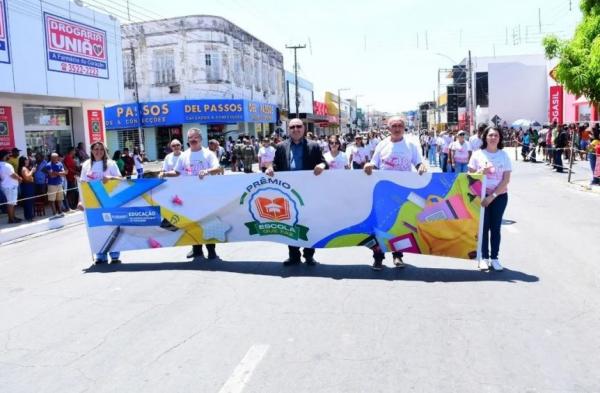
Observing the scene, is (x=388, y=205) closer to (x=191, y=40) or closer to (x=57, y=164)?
(x=57, y=164)

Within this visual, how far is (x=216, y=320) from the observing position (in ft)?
17.4

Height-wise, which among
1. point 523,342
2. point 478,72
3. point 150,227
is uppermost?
point 478,72

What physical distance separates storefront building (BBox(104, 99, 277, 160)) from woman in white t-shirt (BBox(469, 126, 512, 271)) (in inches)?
1322

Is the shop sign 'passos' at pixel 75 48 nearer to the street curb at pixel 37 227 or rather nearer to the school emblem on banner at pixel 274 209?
the street curb at pixel 37 227

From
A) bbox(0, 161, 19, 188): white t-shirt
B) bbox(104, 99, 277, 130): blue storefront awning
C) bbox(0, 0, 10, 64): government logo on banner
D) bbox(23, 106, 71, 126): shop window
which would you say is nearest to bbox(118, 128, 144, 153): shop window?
bbox(104, 99, 277, 130): blue storefront awning

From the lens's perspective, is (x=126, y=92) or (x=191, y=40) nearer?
(x=191, y=40)

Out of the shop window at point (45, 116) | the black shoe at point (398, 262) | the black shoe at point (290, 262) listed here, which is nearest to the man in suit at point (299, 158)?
the black shoe at point (290, 262)

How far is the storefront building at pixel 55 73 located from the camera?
1570 centimetres

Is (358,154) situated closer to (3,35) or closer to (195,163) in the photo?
(195,163)

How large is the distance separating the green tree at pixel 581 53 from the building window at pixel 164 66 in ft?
100

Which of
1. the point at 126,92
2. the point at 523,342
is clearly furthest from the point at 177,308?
the point at 126,92

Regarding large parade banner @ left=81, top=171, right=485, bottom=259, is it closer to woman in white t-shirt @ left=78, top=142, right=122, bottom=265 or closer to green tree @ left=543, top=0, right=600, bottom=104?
woman in white t-shirt @ left=78, top=142, right=122, bottom=265

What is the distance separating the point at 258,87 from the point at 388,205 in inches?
1769

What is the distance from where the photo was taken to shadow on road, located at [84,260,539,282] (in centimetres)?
658
